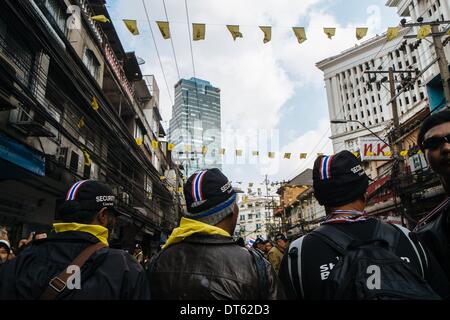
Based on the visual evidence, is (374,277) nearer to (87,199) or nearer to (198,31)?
(87,199)

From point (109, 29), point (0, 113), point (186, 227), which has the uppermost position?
point (109, 29)

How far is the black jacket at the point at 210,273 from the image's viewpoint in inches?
67.1

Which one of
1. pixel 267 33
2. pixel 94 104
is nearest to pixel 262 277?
pixel 267 33

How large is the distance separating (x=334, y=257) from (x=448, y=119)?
3.90 ft

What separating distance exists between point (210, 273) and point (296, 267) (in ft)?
1.56

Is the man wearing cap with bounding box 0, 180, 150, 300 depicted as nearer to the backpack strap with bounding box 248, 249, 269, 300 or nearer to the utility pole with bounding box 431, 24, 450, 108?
the backpack strap with bounding box 248, 249, 269, 300

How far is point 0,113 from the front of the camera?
23.0 feet

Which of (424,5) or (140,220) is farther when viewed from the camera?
(424,5)

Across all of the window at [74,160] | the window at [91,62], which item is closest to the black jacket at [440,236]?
the window at [74,160]

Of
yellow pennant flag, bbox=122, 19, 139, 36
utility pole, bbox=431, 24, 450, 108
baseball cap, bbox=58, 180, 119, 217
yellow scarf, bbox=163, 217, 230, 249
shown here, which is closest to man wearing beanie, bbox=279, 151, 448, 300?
yellow scarf, bbox=163, 217, 230, 249

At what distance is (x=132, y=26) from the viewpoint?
7797 mm

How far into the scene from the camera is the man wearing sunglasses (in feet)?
5.97
